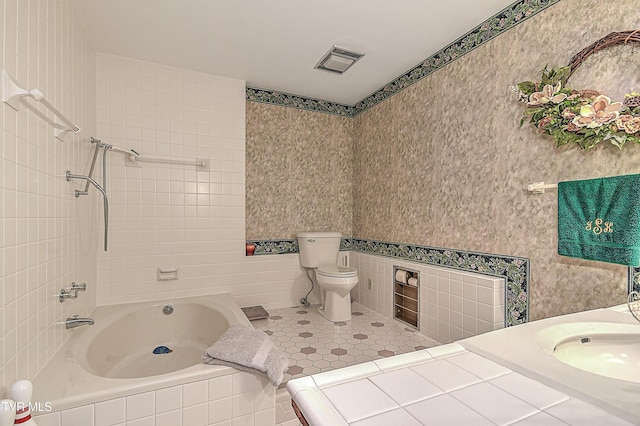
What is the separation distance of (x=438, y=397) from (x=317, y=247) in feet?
8.27

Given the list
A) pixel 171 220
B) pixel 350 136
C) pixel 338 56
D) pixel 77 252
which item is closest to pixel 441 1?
pixel 338 56

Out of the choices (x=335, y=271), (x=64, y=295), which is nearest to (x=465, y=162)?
(x=335, y=271)

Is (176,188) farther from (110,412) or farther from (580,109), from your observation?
(580,109)

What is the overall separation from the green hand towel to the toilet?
1.64 meters

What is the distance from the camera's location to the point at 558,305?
5.32 ft

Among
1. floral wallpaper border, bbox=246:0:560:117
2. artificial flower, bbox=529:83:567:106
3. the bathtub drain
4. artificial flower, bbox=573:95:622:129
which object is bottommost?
the bathtub drain

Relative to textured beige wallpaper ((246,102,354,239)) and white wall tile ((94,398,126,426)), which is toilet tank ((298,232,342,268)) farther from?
white wall tile ((94,398,126,426))

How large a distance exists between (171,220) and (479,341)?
2.54 meters

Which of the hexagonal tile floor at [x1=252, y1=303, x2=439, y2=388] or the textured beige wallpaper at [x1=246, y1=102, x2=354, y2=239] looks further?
the textured beige wallpaper at [x1=246, y1=102, x2=354, y2=239]

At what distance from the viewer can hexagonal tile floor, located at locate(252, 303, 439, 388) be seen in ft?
6.90

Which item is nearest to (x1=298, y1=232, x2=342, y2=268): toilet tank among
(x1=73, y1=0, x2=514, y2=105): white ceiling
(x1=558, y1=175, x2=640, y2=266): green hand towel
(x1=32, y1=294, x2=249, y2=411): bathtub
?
Result: (x1=32, y1=294, x2=249, y2=411): bathtub

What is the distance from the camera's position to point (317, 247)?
3.13m

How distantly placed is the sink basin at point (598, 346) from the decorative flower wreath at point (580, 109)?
91cm

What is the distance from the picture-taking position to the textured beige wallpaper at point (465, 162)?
1497mm
